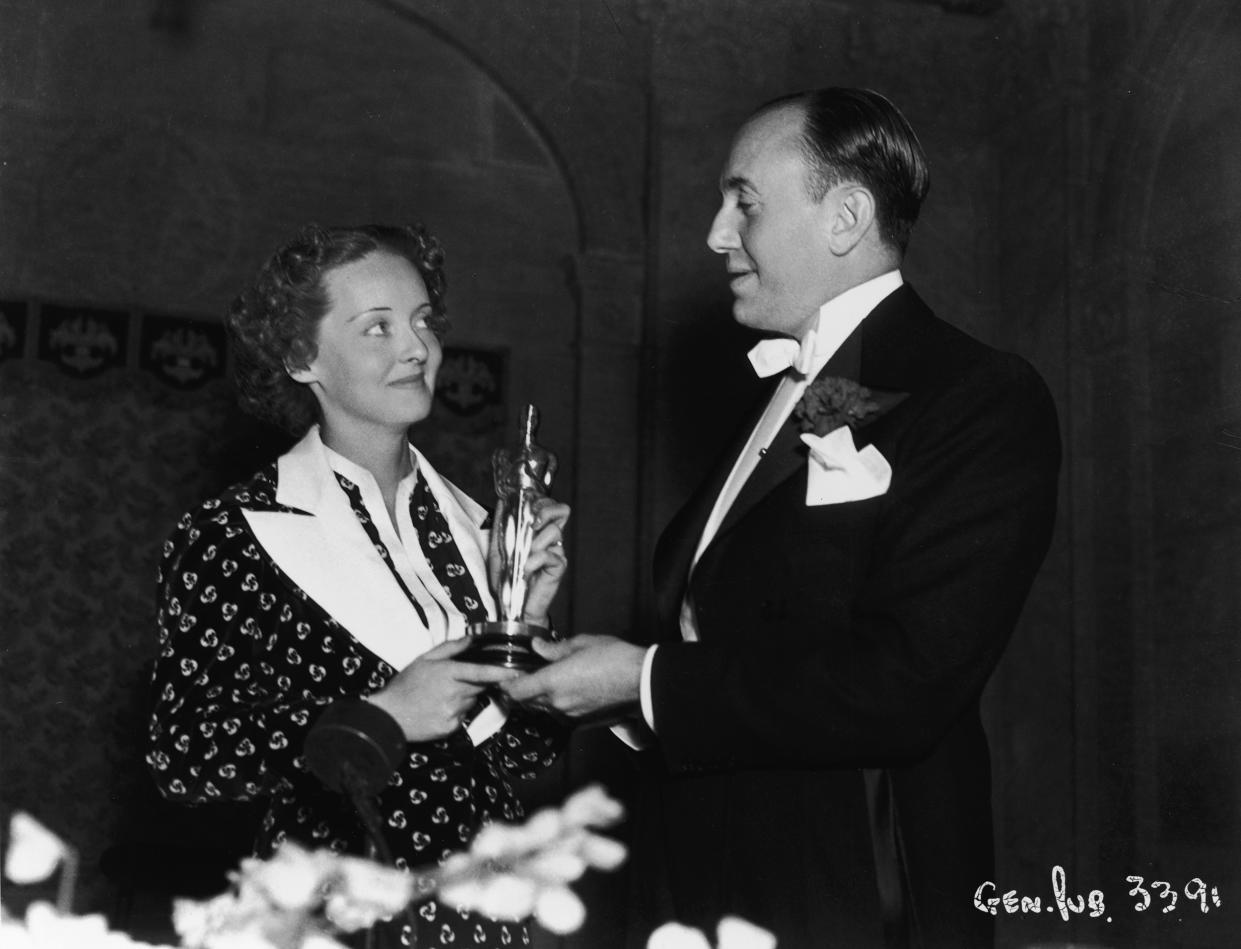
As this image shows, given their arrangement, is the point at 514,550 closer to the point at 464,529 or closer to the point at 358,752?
the point at 464,529

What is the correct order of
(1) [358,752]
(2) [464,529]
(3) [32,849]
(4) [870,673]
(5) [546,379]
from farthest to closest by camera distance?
(5) [546,379] < (3) [32,849] < (2) [464,529] < (4) [870,673] < (1) [358,752]

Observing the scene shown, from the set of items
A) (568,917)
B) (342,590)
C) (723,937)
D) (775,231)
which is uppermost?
(775,231)

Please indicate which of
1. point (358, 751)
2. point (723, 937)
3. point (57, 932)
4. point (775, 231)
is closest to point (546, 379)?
point (57, 932)

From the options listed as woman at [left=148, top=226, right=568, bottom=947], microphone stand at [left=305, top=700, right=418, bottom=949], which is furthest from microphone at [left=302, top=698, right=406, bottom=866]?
woman at [left=148, top=226, right=568, bottom=947]

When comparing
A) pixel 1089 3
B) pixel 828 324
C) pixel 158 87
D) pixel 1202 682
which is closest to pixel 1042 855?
pixel 1202 682

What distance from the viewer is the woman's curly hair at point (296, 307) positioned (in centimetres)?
328

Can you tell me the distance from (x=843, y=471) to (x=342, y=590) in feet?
3.15

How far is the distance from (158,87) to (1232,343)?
4.37 m

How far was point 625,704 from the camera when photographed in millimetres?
2879

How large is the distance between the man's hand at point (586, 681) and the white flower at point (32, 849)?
4.05 metres

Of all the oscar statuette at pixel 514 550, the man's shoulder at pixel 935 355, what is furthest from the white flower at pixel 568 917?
the man's shoulder at pixel 935 355

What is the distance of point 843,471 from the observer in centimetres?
286

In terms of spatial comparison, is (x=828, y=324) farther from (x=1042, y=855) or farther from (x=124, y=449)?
(x=124, y=449)

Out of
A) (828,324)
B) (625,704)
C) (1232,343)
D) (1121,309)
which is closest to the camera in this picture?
(625,704)
